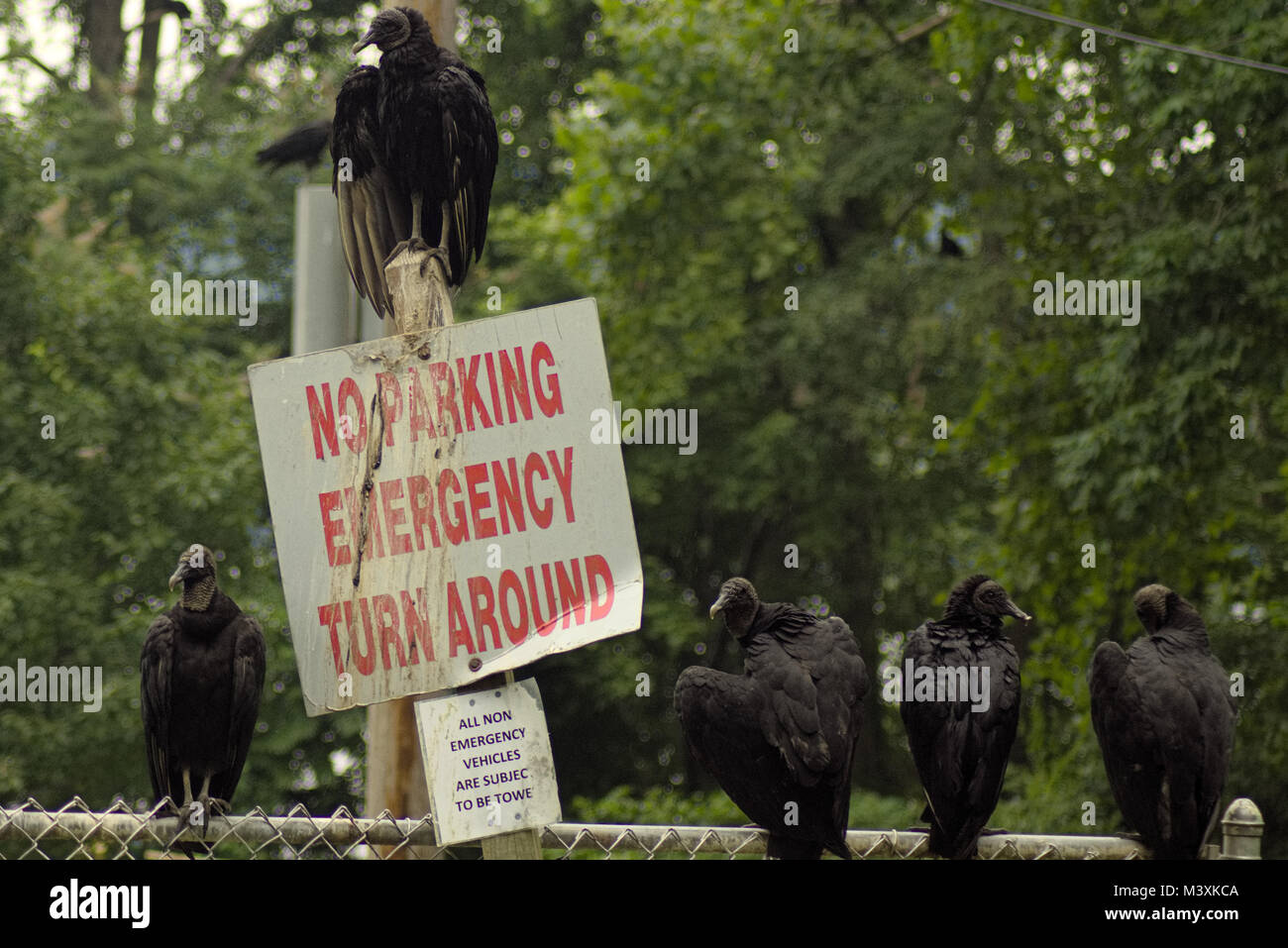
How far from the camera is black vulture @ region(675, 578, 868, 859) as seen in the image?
350cm

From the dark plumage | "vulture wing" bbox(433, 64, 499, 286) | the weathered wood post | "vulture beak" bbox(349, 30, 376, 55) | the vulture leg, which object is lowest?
the weathered wood post

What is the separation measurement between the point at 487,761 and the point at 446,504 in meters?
0.53

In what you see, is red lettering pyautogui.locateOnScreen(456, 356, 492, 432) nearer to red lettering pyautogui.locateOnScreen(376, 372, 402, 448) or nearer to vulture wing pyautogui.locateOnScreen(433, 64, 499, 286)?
red lettering pyautogui.locateOnScreen(376, 372, 402, 448)

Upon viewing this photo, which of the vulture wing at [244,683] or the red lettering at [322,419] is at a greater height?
the red lettering at [322,419]

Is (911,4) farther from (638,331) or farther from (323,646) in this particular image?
(323,646)

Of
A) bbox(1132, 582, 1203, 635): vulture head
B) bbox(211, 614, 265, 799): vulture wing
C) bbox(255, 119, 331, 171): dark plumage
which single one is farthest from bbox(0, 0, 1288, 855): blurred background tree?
bbox(211, 614, 265, 799): vulture wing

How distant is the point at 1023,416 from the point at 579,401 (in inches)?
294

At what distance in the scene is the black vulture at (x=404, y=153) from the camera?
13.0 feet

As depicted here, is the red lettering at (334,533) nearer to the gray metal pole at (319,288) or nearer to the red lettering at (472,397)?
the red lettering at (472,397)

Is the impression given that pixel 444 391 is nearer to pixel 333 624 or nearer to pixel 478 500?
pixel 478 500

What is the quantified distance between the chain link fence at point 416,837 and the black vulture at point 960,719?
0.08 metres

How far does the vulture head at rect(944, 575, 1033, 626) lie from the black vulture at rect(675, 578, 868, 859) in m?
0.56

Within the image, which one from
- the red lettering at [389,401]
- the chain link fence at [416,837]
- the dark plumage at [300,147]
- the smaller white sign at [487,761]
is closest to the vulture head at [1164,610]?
the chain link fence at [416,837]

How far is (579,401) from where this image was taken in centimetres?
306
